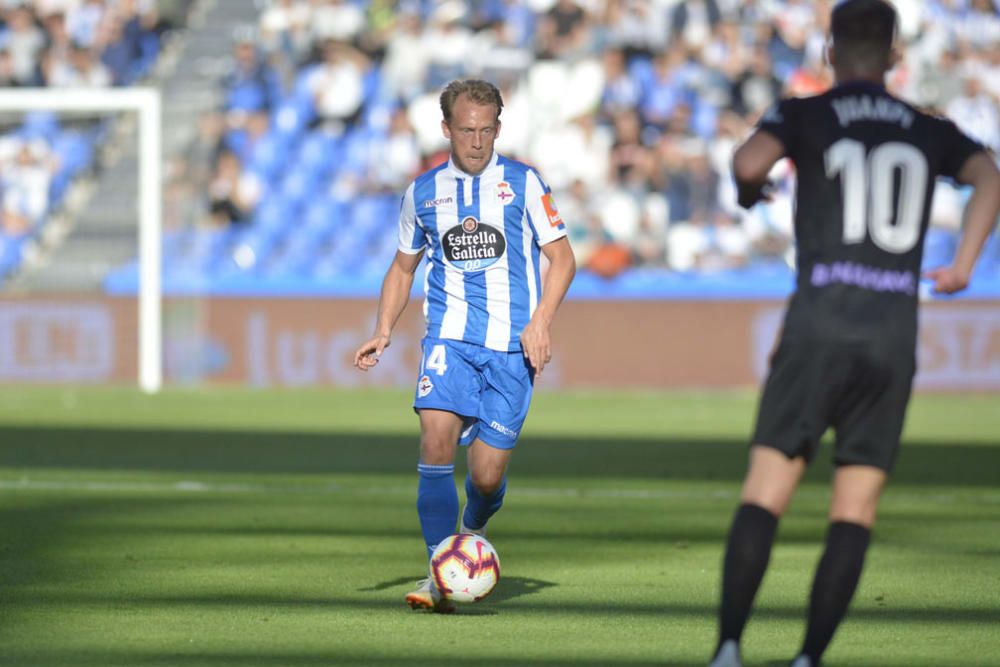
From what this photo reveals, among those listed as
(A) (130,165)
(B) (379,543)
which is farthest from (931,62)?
(B) (379,543)

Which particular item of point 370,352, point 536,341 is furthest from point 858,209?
point 370,352

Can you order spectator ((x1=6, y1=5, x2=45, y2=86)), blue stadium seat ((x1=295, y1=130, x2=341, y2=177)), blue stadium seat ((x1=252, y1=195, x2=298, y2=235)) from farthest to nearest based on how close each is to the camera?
spectator ((x1=6, y1=5, x2=45, y2=86)), blue stadium seat ((x1=295, y1=130, x2=341, y2=177)), blue stadium seat ((x1=252, y1=195, x2=298, y2=235))

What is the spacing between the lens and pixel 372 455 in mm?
13008

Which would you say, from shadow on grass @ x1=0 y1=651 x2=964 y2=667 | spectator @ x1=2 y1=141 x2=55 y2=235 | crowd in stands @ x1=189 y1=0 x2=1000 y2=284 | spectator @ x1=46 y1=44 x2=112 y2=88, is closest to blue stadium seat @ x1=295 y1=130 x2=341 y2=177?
crowd in stands @ x1=189 y1=0 x2=1000 y2=284

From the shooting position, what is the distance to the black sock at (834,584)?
4520 millimetres

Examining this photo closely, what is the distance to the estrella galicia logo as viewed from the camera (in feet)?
21.6

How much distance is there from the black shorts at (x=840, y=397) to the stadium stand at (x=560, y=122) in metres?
16.2

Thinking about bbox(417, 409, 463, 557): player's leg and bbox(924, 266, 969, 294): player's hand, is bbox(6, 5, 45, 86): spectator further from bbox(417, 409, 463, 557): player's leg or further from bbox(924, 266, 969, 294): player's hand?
bbox(924, 266, 969, 294): player's hand

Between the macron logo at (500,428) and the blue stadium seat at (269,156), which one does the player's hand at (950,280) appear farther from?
the blue stadium seat at (269,156)

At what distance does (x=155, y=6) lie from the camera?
26.5m

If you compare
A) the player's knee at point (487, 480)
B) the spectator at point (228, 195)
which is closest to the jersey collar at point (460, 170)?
the player's knee at point (487, 480)

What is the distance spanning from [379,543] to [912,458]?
6.16 m

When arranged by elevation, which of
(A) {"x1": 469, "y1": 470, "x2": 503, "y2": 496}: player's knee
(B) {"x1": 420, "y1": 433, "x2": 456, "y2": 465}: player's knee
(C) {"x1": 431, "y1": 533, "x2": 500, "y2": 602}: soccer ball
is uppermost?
(B) {"x1": 420, "y1": 433, "x2": 456, "y2": 465}: player's knee

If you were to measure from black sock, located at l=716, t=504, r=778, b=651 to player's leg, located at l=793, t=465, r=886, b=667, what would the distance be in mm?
165
